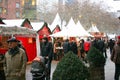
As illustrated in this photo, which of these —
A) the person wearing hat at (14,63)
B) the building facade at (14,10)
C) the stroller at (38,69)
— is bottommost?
the stroller at (38,69)

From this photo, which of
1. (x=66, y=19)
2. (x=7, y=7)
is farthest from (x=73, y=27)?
(x=7, y=7)

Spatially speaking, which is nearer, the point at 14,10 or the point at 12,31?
the point at 12,31

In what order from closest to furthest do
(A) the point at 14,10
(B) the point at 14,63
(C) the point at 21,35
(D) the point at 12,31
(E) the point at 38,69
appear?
(B) the point at 14,63 < (E) the point at 38,69 < (D) the point at 12,31 < (C) the point at 21,35 < (A) the point at 14,10

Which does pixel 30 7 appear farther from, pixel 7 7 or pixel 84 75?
pixel 84 75

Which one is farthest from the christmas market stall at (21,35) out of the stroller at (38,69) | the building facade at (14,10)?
the building facade at (14,10)

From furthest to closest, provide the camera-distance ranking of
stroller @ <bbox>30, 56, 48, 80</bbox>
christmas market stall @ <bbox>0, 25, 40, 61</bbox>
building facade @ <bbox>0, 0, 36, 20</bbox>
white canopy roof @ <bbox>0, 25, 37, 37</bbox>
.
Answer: building facade @ <bbox>0, 0, 36, 20</bbox>
christmas market stall @ <bbox>0, 25, 40, 61</bbox>
white canopy roof @ <bbox>0, 25, 37, 37</bbox>
stroller @ <bbox>30, 56, 48, 80</bbox>

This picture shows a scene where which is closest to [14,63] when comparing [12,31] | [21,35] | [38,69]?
[38,69]

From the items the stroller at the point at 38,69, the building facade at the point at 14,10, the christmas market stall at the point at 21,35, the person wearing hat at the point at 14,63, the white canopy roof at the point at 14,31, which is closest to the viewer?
the person wearing hat at the point at 14,63

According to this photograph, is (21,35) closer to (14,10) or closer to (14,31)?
(14,31)

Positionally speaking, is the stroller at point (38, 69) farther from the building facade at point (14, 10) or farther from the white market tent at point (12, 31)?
the building facade at point (14, 10)

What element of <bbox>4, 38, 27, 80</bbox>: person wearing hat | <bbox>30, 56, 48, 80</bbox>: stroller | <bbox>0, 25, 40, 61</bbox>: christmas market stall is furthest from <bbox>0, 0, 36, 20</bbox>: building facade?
<bbox>4, 38, 27, 80</bbox>: person wearing hat

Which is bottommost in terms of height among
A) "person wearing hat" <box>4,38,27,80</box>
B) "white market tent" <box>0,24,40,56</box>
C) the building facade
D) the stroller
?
the stroller

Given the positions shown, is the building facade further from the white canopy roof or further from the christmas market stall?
the white canopy roof

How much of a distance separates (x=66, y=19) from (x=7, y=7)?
26.5m
